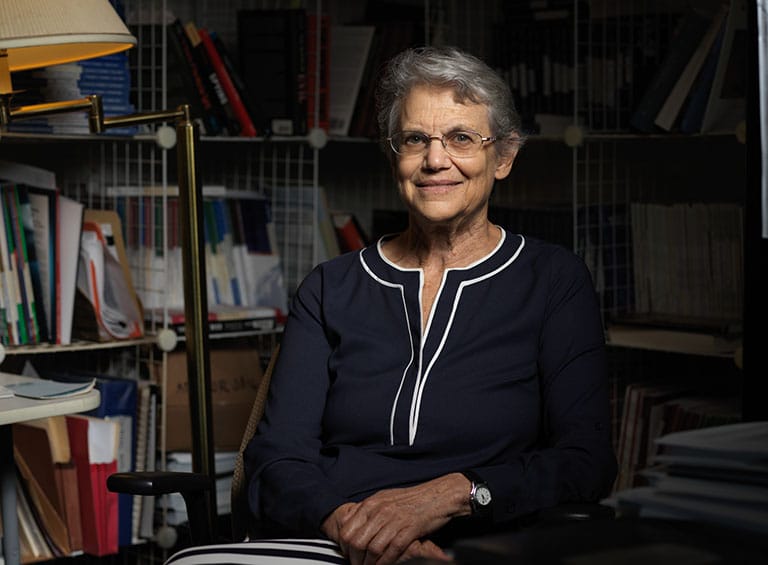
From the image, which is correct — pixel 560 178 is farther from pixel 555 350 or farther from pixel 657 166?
pixel 555 350

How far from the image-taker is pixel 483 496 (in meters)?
1.64

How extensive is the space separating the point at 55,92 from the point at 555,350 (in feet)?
4.76

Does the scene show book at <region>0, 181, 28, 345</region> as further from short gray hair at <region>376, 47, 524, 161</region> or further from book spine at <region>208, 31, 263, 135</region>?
short gray hair at <region>376, 47, 524, 161</region>

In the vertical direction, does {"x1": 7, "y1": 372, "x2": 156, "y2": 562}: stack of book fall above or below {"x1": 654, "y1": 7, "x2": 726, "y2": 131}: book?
below

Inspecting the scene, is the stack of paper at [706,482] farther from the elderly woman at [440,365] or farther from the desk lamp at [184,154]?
the desk lamp at [184,154]

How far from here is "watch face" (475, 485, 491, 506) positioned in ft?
5.39

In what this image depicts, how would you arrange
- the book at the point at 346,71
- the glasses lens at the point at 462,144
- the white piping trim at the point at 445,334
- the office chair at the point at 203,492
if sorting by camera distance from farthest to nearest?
the book at the point at 346,71
the glasses lens at the point at 462,144
the white piping trim at the point at 445,334
the office chair at the point at 203,492

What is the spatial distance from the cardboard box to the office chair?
921mm

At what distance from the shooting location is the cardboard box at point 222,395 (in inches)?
114

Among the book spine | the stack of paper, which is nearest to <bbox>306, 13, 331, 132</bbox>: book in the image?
the book spine

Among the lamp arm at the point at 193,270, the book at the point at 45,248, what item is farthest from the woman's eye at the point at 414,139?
the book at the point at 45,248

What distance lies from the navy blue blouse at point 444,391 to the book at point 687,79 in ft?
2.85

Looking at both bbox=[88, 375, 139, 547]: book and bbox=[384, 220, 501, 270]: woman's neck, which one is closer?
bbox=[384, 220, 501, 270]: woman's neck

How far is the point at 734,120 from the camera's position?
2.52m
